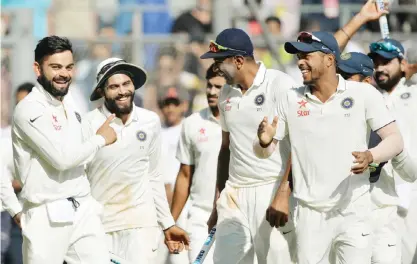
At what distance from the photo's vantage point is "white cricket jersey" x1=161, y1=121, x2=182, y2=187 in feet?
49.3

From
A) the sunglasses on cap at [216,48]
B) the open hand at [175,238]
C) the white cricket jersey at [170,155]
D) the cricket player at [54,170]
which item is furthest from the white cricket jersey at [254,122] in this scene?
the white cricket jersey at [170,155]

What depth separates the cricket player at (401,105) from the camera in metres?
12.6

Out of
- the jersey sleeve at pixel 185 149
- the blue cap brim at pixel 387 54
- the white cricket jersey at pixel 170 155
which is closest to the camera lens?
the blue cap brim at pixel 387 54

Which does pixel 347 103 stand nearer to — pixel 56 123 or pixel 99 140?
pixel 99 140

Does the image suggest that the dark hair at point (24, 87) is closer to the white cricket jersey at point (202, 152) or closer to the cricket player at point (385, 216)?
the white cricket jersey at point (202, 152)

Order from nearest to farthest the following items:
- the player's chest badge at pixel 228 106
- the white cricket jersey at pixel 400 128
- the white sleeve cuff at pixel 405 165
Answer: the player's chest badge at pixel 228 106
the white sleeve cuff at pixel 405 165
the white cricket jersey at pixel 400 128

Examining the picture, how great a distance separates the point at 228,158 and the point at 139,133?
2.56 feet

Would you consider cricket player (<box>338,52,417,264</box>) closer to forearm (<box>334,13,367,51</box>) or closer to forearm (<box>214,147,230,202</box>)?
forearm (<box>334,13,367,51</box>)

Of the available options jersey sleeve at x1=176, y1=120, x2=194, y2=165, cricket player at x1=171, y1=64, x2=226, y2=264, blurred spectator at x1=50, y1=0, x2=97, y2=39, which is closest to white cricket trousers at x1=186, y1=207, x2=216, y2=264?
Result: cricket player at x1=171, y1=64, x2=226, y2=264

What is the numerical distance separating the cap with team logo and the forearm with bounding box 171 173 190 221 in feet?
5.95

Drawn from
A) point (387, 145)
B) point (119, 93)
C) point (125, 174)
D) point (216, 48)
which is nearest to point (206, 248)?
point (125, 174)

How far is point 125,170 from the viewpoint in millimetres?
11664

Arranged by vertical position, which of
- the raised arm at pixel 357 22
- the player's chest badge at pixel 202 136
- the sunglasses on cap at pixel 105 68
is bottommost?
the player's chest badge at pixel 202 136

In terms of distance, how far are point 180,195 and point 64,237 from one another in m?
3.13
